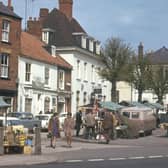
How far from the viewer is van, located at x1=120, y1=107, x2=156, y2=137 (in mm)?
39553

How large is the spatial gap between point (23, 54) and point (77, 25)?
2054cm

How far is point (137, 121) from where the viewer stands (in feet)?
135

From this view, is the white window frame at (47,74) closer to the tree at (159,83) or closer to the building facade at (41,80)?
the building facade at (41,80)

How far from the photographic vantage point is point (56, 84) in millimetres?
59469

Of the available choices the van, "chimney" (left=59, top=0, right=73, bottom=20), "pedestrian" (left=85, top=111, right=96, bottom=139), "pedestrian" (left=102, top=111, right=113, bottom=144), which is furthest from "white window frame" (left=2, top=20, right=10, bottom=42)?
"chimney" (left=59, top=0, right=73, bottom=20)

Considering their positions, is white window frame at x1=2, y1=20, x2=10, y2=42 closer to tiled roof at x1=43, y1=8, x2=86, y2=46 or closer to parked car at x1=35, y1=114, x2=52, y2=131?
parked car at x1=35, y1=114, x2=52, y2=131

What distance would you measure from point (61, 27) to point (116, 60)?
878cm

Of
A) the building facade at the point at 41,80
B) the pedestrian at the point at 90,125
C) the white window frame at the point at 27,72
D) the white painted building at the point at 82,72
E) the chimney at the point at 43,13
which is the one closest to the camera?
the pedestrian at the point at 90,125

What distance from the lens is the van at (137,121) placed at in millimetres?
39553

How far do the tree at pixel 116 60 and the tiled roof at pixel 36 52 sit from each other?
4.15 m

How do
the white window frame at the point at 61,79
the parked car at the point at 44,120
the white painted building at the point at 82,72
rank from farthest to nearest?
the white painted building at the point at 82,72 → the white window frame at the point at 61,79 → the parked car at the point at 44,120

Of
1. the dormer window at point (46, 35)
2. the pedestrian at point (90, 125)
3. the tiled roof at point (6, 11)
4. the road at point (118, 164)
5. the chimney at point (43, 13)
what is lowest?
the road at point (118, 164)

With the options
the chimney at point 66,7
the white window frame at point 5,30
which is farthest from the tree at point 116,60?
the white window frame at point 5,30

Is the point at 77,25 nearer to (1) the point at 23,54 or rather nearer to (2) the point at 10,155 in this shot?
(1) the point at 23,54
